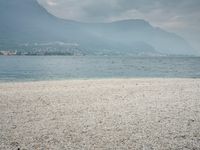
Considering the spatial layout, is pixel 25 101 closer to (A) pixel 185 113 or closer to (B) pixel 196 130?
(A) pixel 185 113

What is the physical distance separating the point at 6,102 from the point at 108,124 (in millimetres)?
9549

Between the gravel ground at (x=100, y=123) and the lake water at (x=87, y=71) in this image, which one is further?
the lake water at (x=87, y=71)

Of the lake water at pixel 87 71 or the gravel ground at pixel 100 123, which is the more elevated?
the lake water at pixel 87 71

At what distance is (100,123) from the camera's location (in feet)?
43.7

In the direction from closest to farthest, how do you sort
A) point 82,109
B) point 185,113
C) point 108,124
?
point 108,124
point 185,113
point 82,109

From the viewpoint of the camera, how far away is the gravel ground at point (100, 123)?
1035 cm

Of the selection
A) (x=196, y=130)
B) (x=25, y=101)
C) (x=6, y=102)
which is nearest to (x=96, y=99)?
(x=25, y=101)

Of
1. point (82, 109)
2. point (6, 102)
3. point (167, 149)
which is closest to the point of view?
point (167, 149)

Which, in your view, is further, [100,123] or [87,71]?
[87,71]

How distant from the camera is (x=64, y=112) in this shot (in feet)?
52.4

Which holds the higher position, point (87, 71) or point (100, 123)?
point (87, 71)

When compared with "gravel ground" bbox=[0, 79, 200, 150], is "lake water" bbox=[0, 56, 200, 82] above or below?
above

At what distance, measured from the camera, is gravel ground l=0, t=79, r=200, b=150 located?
408 inches

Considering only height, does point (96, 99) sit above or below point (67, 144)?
above
